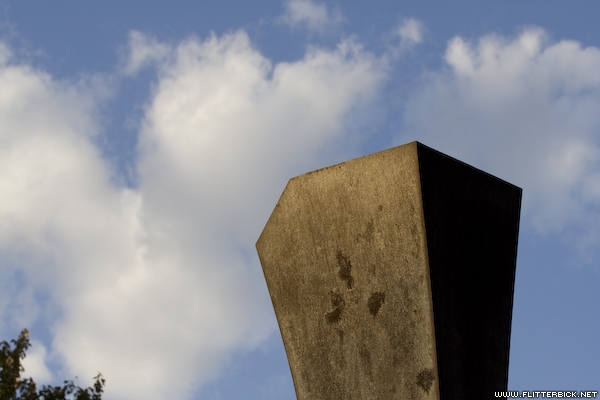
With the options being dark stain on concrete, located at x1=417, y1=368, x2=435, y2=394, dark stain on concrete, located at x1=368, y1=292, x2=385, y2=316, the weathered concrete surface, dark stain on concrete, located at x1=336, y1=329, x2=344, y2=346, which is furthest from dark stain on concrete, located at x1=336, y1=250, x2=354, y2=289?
dark stain on concrete, located at x1=417, y1=368, x2=435, y2=394


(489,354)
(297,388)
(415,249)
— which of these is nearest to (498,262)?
(489,354)

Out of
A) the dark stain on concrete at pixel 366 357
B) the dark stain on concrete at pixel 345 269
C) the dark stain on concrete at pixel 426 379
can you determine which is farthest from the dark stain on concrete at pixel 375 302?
the dark stain on concrete at pixel 426 379

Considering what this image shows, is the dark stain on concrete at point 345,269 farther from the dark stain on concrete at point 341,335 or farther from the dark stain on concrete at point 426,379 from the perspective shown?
the dark stain on concrete at point 426,379

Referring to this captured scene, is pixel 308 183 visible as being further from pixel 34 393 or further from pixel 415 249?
pixel 34 393

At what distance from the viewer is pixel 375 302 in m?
9.32

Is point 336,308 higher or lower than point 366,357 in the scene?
higher

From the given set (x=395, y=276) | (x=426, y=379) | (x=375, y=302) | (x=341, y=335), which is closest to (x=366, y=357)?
(x=341, y=335)

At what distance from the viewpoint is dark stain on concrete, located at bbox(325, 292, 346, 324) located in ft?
31.9

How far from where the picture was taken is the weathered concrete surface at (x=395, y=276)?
8938 millimetres

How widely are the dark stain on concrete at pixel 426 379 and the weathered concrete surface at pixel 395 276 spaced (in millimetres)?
14

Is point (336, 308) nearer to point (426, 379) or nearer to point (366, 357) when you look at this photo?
point (366, 357)

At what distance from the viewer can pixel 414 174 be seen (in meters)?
8.95

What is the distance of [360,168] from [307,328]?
2.52 m

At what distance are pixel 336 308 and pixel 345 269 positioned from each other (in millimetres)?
590
